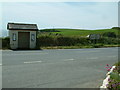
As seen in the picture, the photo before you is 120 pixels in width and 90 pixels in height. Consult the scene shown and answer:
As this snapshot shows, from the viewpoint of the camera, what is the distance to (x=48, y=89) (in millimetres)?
5238

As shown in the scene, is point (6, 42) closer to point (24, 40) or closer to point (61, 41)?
point (24, 40)

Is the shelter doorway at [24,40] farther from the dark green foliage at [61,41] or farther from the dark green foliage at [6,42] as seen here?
the dark green foliage at [61,41]

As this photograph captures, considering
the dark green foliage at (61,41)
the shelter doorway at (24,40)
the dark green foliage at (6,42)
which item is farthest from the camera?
the dark green foliage at (61,41)

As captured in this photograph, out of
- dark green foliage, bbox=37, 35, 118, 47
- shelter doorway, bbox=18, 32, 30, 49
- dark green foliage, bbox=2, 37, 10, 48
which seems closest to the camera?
dark green foliage, bbox=2, 37, 10, 48

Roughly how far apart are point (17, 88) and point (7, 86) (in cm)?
43

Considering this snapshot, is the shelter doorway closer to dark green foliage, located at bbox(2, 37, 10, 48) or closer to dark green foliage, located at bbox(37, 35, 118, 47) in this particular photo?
dark green foliage, located at bbox(2, 37, 10, 48)

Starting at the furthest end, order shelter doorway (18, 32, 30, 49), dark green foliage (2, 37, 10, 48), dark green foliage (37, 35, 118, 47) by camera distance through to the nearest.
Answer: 1. dark green foliage (37, 35, 118, 47)
2. shelter doorway (18, 32, 30, 49)
3. dark green foliage (2, 37, 10, 48)

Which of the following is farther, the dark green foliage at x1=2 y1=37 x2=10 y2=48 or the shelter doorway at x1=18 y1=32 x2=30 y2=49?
the shelter doorway at x1=18 y1=32 x2=30 y2=49

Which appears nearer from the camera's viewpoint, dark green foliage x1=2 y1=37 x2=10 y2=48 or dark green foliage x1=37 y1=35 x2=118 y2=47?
dark green foliage x1=2 y1=37 x2=10 y2=48

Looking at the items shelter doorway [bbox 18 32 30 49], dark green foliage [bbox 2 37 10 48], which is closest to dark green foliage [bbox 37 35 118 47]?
shelter doorway [bbox 18 32 30 49]

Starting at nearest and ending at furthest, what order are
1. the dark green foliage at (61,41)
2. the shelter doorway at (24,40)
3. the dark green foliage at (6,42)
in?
the dark green foliage at (6,42) → the shelter doorway at (24,40) → the dark green foliage at (61,41)

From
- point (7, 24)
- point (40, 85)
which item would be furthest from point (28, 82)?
point (7, 24)

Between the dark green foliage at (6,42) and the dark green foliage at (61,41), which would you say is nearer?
the dark green foliage at (6,42)

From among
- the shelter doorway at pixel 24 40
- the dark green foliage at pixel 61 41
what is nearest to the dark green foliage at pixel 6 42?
the shelter doorway at pixel 24 40
